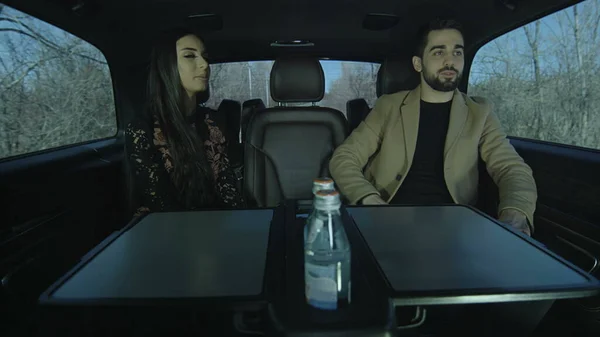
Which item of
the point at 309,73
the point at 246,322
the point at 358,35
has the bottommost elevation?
the point at 246,322

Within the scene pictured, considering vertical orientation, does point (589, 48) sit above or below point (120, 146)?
above

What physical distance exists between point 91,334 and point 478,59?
268 centimetres

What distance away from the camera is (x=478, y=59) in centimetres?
273

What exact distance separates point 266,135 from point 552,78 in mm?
1406

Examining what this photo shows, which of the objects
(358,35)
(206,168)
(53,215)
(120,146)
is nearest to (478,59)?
(358,35)

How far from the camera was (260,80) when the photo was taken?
10.1ft

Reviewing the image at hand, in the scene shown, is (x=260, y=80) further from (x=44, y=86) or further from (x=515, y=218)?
(x=515, y=218)

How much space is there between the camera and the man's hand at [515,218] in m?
1.47

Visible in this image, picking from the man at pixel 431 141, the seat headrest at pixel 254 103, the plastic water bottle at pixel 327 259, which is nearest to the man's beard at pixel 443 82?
the man at pixel 431 141

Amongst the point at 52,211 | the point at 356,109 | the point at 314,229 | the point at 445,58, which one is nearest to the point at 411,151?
the point at 445,58

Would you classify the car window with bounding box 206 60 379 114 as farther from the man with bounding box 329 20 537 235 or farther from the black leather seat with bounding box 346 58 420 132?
the man with bounding box 329 20 537 235

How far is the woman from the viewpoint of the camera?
180 centimetres

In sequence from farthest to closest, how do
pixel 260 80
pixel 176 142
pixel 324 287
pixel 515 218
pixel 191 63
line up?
pixel 260 80 < pixel 191 63 < pixel 176 142 < pixel 515 218 < pixel 324 287

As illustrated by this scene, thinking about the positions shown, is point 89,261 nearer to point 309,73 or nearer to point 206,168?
point 206,168
